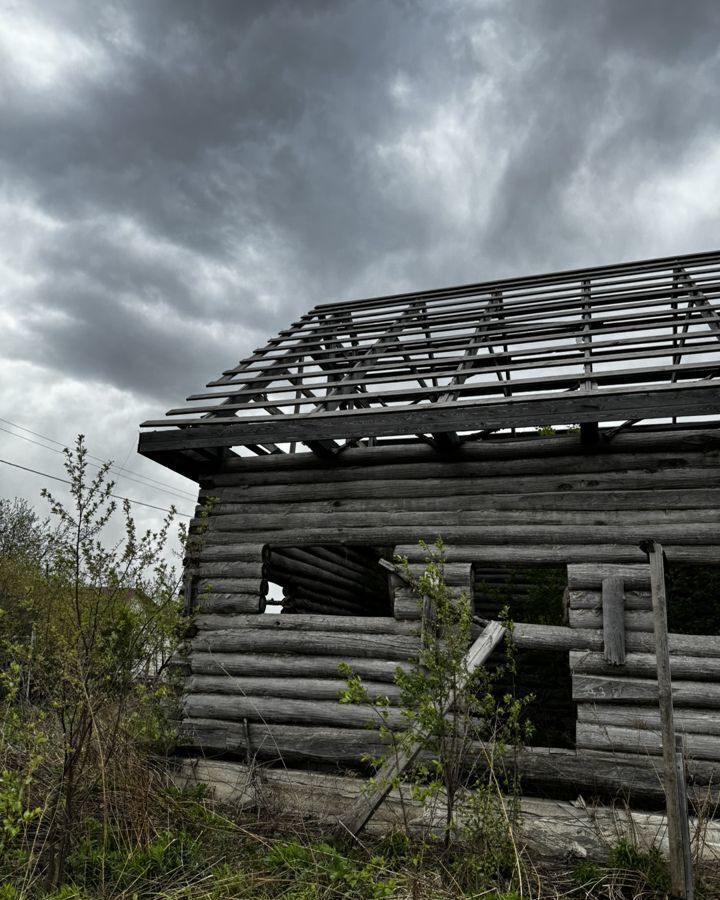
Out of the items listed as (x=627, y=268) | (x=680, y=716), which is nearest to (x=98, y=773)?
(x=680, y=716)

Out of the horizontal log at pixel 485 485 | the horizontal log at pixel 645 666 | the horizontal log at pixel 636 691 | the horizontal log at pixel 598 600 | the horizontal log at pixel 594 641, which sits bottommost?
the horizontal log at pixel 636 691

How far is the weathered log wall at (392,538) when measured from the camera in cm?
673

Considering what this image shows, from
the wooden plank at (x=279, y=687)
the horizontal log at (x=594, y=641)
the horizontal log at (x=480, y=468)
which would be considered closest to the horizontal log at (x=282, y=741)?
the wooden plank at (x=279, y=687)

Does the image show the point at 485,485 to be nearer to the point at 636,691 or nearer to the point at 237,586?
the point at 636,691

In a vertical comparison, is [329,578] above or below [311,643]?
above

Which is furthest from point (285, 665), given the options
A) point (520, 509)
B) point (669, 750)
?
point (669, 750)

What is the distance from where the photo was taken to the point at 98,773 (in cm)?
560

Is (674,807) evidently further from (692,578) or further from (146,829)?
(692,578)

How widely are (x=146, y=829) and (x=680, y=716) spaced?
4613 millimetres

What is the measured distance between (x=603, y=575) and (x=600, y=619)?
1.37 feet

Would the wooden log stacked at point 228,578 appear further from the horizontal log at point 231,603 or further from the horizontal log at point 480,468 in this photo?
the horizontal log at point 480,468

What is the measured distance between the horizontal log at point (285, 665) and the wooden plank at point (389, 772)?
90cm

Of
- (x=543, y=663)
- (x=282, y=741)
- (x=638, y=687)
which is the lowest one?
(x=282, y=741)

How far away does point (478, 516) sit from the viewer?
24.3 feet
